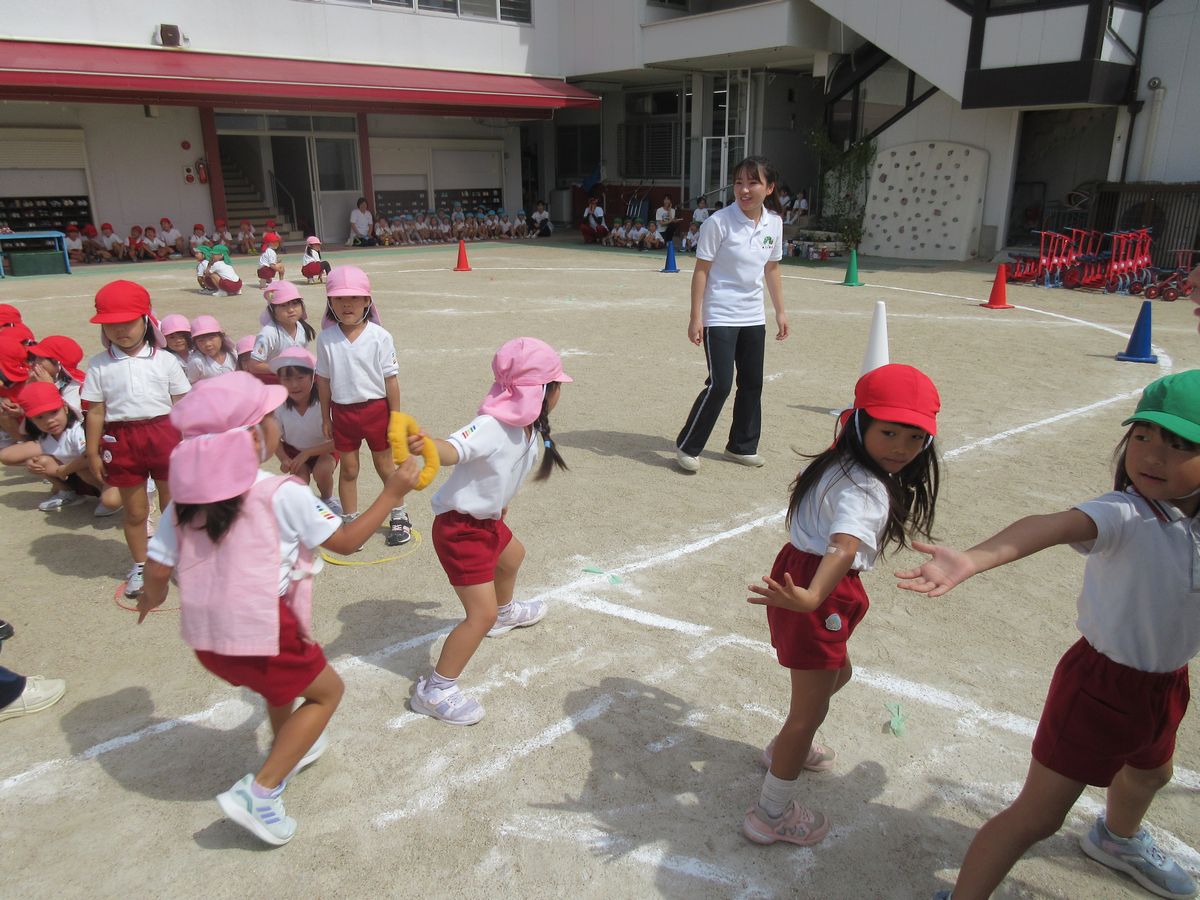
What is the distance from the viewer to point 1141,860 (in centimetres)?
263

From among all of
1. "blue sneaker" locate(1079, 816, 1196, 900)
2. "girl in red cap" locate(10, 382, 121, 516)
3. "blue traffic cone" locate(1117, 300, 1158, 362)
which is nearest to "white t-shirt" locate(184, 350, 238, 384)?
"girl in red cap" locate(10, 382, 121, 516)

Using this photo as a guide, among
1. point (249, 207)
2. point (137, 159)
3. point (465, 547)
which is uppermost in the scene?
point (137, 159)

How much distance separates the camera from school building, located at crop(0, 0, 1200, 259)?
55.0 feet

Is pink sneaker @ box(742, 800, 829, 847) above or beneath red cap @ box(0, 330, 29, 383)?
beneath

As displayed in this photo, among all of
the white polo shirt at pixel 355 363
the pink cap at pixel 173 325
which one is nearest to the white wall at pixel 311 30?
the pink cap at pixel 173 325

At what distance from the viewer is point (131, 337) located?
169 inches

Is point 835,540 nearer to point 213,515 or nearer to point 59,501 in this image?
point 213,515

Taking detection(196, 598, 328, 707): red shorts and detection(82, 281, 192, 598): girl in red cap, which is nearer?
detection(196, 598, 328, 707): red shorts

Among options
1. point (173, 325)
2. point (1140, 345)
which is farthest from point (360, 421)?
point (1140, 345)

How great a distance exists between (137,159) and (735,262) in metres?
20.9

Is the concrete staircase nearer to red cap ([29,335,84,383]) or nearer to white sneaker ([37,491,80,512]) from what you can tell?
red cap ([29,335,84,383])

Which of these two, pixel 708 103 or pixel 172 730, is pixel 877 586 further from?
pixel 708 103

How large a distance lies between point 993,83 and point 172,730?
61.2ft

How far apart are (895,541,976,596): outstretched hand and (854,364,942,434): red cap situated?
0.41 meters
